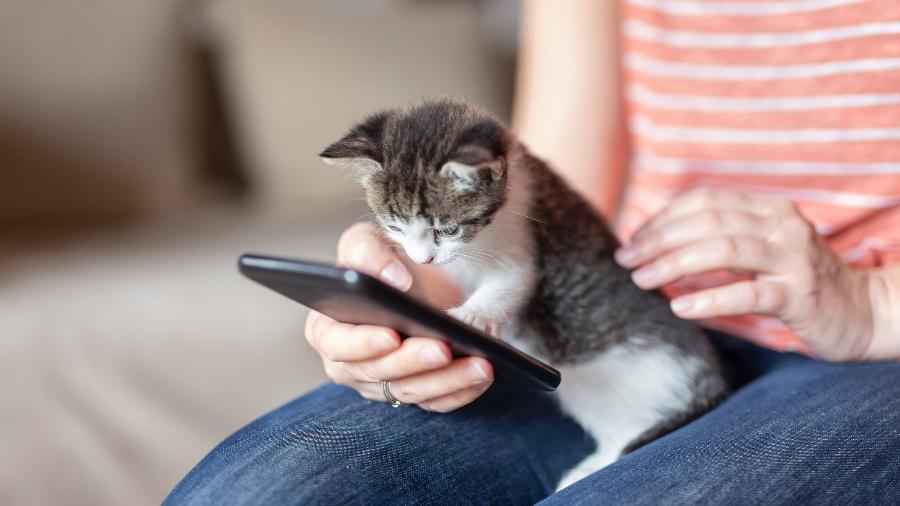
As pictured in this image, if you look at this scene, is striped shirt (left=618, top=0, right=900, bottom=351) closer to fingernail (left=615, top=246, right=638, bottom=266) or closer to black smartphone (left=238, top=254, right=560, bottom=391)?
fingernail (left=615, top=246, right=638, bottom=266)

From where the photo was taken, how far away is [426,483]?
83 centimetres

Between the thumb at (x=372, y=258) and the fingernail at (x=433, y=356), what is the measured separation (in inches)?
4.3

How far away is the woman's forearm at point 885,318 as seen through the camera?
0.95 meters

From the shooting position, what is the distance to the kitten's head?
0.89 m

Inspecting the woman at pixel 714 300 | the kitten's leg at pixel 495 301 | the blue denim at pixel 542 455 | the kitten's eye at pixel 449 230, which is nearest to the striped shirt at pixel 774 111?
the woman at pixel 714 300

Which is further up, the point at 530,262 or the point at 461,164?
the point at 461,164

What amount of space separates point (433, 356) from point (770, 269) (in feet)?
1.43

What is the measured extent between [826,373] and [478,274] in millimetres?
451

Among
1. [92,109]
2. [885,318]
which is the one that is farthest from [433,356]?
[92,109]

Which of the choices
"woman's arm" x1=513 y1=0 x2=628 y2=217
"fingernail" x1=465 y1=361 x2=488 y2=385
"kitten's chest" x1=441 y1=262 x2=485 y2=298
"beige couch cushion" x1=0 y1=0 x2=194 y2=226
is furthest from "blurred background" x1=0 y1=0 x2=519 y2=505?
"fingernail" x1=465 y1=361 x2=488 y2=385

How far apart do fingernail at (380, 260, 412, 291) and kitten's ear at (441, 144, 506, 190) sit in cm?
12

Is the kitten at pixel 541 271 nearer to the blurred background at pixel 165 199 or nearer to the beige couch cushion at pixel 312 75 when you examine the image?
the blurred background at pixel 165 199

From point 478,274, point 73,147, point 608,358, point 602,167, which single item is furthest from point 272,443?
point 73,147

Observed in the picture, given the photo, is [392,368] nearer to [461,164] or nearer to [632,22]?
[461,164]
